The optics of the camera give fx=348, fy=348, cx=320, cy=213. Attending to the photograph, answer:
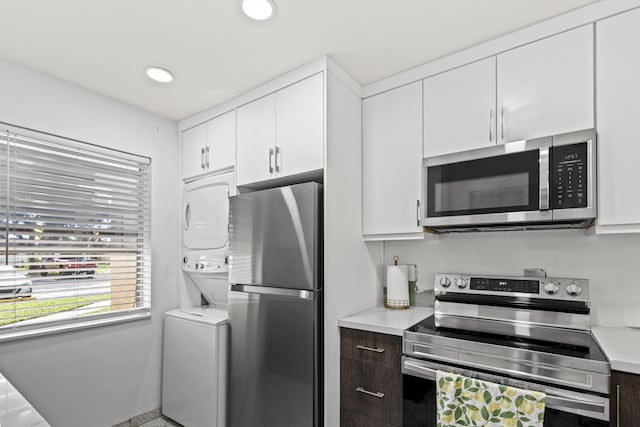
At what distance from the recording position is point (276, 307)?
208cm

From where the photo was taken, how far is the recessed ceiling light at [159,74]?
7.08ft

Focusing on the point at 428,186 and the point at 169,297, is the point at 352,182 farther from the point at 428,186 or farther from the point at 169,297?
the point at 169,297

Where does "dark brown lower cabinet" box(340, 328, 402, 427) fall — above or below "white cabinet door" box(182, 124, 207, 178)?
below

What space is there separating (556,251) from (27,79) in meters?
3.28

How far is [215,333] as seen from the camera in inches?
92.2

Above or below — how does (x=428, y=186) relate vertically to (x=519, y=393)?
above

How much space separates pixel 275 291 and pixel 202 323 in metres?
0.71

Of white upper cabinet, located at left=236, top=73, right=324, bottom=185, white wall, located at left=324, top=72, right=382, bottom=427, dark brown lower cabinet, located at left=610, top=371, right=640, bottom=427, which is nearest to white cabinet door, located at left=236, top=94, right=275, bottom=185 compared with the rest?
white upper cabinet, located at left=236, top=73, right=324, bottom=185

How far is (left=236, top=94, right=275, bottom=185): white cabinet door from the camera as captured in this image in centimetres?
230

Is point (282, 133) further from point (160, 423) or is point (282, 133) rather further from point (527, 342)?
point (160, 423)

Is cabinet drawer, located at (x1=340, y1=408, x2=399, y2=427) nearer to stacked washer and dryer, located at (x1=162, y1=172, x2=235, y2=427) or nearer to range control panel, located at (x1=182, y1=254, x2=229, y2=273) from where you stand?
stacked washer and dryer, located at (x1=162, y1=172, x2=235, y2=427)

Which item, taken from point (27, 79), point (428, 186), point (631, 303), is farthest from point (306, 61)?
point (631, 303)

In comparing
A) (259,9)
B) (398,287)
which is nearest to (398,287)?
(398,287)

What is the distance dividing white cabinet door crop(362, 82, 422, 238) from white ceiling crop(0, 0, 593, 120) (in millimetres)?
205
